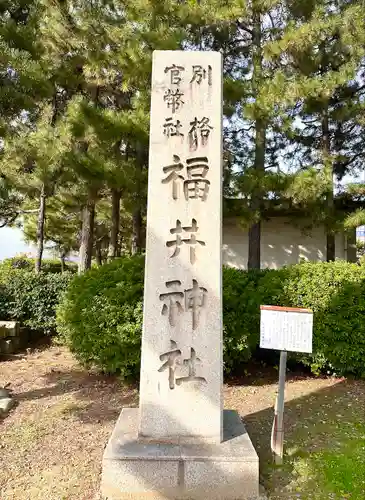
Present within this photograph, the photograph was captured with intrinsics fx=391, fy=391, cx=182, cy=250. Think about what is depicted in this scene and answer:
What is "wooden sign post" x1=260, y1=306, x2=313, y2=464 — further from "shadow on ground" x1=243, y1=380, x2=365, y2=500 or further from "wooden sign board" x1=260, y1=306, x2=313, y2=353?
"shadow on ground" x1=243, y1=380, x2=365, y2=500

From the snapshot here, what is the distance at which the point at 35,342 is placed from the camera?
7.67 meters

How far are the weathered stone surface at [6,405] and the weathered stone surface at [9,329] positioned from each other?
8.84ft

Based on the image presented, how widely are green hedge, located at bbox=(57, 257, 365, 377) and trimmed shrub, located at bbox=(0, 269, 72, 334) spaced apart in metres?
2.33

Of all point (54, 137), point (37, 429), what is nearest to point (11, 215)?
point (54, 137)

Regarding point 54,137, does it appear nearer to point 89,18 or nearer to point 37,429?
point 89,18

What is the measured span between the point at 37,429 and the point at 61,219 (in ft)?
36.9

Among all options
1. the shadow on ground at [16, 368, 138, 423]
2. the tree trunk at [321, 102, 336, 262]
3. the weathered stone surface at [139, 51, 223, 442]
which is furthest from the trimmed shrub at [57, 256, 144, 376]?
the tree trunk at [321, 102, 336, 262]

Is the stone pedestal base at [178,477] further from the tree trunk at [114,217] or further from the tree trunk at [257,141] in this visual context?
the tree trunk at [114,217]

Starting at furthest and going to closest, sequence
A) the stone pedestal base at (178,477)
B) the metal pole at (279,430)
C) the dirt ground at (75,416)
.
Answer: the metal pole at (279,430) → the dirt ground at (75,416) → the stone pedestal base at (178,477)

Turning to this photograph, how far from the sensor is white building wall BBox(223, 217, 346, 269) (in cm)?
1192

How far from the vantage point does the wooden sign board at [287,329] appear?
318cm

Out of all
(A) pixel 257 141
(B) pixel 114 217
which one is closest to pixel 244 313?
(A) pixel 257 141

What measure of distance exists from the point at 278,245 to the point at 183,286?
9.70 m

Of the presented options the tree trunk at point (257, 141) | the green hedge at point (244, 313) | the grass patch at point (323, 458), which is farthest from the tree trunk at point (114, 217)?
the grass patch at point (323, 458)
